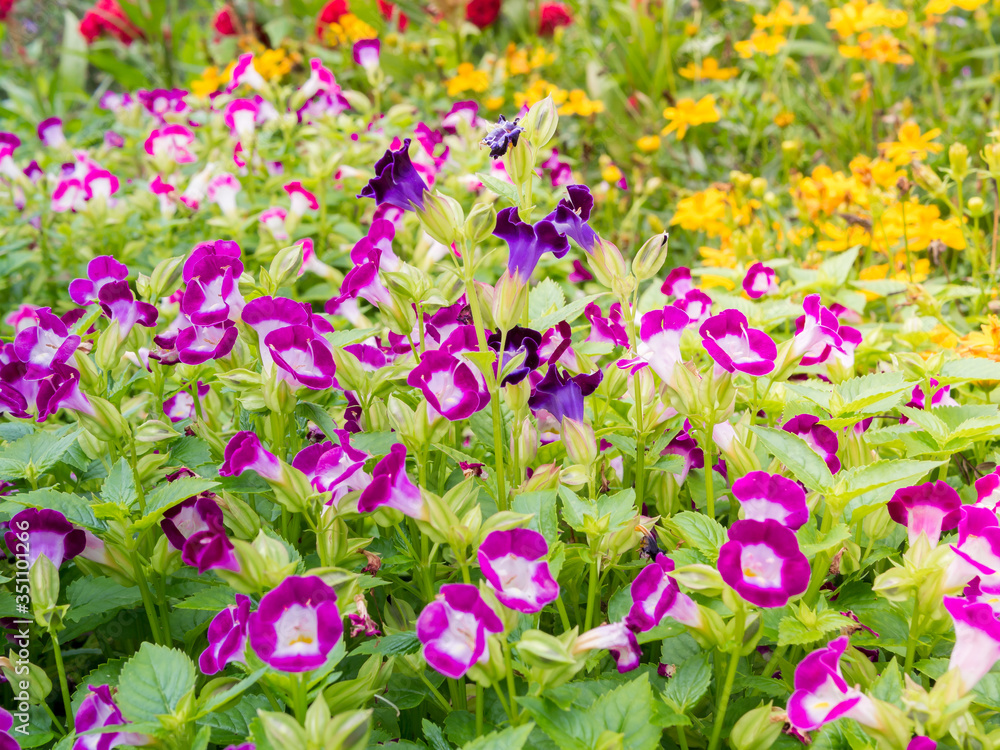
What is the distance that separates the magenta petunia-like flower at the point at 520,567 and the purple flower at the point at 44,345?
20.3 inches

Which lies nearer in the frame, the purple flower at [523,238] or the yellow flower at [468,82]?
the purple flower at [523,238]

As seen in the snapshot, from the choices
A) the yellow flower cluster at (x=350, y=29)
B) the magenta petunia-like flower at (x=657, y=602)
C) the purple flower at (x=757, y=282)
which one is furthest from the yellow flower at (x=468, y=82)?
the magenta petunia-like flower at (x=657, y=602)

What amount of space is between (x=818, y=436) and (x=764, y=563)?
286 millimetres

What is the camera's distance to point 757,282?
4.44 ft

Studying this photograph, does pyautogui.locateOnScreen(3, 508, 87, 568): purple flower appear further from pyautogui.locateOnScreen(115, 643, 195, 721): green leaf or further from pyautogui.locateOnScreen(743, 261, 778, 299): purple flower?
pyautogui.locateOnScreen(743, 261, 778, 299): purple flower

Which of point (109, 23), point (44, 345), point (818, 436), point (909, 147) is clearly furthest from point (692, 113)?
point (109, 23)

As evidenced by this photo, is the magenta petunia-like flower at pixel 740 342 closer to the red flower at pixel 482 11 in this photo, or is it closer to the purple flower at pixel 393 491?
the purple flower at pixel 393 491

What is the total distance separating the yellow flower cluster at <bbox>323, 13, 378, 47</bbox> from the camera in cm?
352

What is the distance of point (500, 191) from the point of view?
0.83 m

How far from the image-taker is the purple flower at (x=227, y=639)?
659 millimetres

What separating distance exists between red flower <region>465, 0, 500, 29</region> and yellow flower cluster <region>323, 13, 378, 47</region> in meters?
0.44

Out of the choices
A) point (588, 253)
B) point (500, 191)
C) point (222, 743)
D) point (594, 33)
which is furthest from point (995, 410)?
point (594, 33)

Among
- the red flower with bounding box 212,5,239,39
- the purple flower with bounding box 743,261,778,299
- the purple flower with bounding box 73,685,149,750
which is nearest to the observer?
Answer: the purple flower with bounding box 73,685,149,750

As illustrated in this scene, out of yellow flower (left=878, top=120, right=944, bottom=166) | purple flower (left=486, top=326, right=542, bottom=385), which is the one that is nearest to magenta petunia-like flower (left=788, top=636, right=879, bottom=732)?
purple flower (left=486, top=326, right=542, bottom=385)
